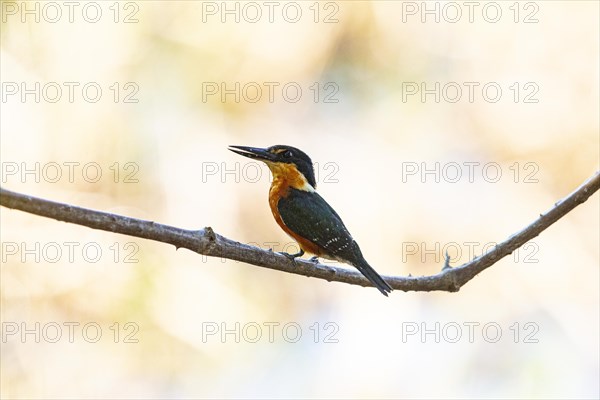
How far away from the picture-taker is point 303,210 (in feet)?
15.8

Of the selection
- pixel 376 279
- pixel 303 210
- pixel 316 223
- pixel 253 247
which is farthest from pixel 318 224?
pixel 253 247

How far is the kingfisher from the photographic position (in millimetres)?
4648

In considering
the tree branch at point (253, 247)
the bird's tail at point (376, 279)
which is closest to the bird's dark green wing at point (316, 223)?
the bird's tail at point (376, 279)

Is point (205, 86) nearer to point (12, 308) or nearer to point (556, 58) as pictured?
point (12, 308)

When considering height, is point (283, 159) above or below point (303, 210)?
above

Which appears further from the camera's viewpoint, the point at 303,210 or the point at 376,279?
the point at 303,210

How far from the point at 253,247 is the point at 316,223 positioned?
1293 millimetres

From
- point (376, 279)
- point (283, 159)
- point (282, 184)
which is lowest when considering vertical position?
point (376, 279)

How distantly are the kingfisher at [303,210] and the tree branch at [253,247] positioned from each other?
0.39m

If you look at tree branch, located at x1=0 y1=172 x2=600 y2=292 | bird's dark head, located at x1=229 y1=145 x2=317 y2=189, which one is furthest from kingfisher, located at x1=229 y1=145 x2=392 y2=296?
tree branch, located at x1=0 y1=172 x2=600 y2=292

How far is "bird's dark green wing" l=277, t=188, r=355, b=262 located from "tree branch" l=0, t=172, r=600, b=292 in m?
0.48

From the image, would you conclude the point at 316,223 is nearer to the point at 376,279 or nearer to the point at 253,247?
the point at 376,279

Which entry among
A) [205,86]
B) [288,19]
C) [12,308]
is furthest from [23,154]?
[288,19]

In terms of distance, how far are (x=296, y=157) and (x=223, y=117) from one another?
1.27 metres
